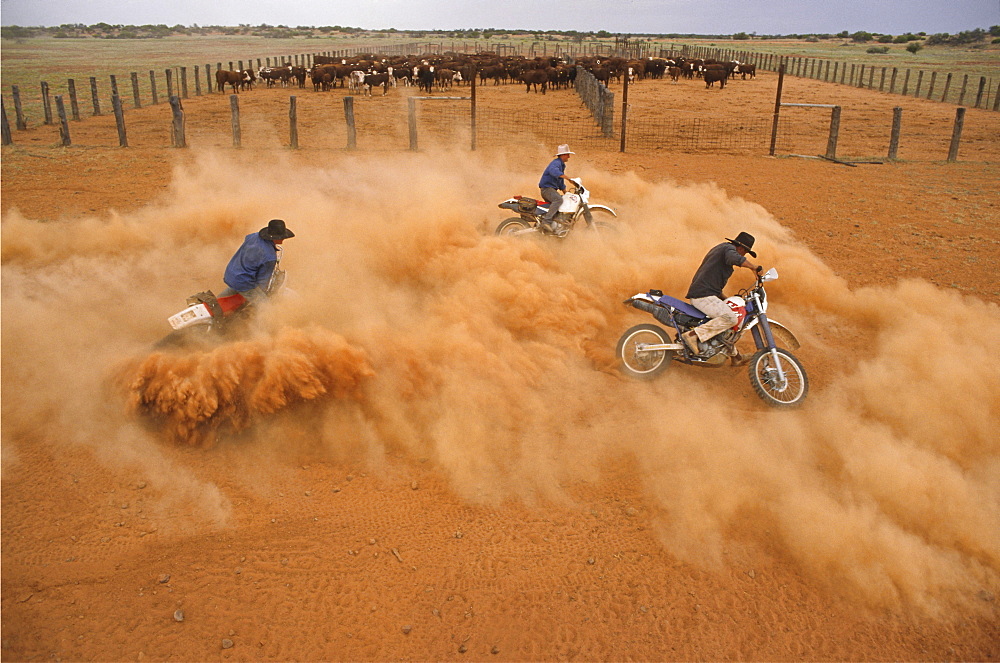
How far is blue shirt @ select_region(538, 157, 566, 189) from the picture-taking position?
10398 millimetres

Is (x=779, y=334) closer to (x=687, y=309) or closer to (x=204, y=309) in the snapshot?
(x=687, y=309)

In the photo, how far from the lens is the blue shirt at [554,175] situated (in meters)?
10.4

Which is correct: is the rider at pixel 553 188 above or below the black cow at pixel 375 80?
below

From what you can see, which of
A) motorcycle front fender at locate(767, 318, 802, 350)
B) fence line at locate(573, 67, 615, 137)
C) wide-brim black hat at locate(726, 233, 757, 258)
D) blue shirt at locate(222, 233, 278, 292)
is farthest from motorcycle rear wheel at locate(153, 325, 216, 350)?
fence line at locate(573, 67, 615, 137)

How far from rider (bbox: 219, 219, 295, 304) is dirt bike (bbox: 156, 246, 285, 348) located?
0.08 metres

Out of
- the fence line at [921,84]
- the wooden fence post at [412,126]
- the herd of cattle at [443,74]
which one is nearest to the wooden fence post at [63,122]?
the wooden fence post at [412,126]

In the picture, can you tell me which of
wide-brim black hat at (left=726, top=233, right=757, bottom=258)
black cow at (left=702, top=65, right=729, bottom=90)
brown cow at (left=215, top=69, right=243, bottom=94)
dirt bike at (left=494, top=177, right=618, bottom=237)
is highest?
black cow at (left=702, top=65, right=729, bottom=90)

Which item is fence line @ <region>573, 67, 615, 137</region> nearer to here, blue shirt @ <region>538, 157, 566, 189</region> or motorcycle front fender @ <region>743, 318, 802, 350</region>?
blue shirt @ <region>538, 157, 566, 189</region>

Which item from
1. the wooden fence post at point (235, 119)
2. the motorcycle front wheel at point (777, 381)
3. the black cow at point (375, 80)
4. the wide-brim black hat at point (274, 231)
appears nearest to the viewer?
the motorcycle front wheel at point (777, 381)

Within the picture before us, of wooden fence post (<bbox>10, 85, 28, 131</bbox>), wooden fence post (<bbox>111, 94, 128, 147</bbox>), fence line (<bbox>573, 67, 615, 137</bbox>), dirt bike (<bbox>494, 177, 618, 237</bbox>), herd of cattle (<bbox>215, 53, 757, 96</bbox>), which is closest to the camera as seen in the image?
dirt bike (<bbox>494, 177, 618, 237</bbox>)

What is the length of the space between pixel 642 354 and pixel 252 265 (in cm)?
431

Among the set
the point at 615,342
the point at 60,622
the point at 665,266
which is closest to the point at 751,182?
the point at 665,266

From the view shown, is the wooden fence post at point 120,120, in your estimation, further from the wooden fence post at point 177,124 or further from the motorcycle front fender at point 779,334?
the motorcycle front fender at point 779,334

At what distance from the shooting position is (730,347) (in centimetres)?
717
